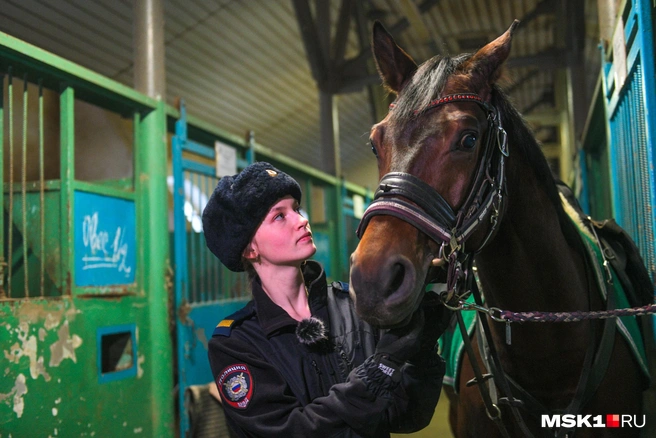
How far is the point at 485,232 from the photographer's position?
56.5 inches

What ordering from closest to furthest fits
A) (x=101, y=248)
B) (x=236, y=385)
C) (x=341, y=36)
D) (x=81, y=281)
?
1. (x=236, y=385)
2. (x=81, y=281)
3. (x=101, y=248)
4. (x=341, y=36)

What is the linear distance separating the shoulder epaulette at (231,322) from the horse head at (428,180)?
0.41 meters

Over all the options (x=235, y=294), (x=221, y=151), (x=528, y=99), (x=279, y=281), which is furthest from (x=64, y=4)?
(x=528, y=99)

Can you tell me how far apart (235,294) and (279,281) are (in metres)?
2.43

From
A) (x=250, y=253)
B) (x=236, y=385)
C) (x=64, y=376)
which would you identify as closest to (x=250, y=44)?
(x=64, y=376)

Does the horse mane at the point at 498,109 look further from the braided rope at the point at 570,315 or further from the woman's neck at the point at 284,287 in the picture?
the woman's neck at the point at 284,287

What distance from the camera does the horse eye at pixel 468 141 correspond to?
141 cm

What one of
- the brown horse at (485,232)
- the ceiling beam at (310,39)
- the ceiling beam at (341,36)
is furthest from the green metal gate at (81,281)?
the ceiling beam at (341,36)

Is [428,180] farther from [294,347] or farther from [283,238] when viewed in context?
[294,347]

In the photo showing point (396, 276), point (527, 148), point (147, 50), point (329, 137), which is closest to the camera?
point (396, 276)

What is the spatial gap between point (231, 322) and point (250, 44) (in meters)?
6.34

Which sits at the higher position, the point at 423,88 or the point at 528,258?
the point at 423,88

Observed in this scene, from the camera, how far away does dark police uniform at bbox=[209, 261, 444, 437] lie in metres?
1.21

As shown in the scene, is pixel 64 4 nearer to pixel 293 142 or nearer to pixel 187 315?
pixel 187 315
